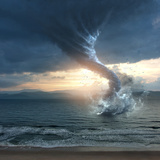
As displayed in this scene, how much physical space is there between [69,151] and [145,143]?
39.1 feet

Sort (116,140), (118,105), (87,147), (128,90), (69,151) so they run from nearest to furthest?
(69,151)
(87,147)
(116,140)
(128,90)
(118,105)

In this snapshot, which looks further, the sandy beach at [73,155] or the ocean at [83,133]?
the ocean at [83,133]

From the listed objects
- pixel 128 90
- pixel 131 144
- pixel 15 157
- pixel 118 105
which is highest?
pixel 128 90

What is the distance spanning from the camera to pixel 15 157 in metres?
15.5

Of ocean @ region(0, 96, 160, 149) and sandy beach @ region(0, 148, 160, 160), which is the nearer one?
sandy beach @ region(0, 148, 160, 160)

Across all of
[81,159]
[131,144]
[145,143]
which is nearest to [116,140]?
[131,144]

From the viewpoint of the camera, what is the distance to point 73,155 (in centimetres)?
1627

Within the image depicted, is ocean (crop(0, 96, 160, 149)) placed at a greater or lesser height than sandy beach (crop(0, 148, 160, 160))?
greater

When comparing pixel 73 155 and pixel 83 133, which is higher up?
pixel 83 133

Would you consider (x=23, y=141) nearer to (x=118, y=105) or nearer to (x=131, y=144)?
(x=131, y=144)

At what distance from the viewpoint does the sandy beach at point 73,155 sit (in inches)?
608

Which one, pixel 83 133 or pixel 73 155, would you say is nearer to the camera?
pixel 73 155

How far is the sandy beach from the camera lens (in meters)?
15.4

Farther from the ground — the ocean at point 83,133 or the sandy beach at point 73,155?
the ocean at point 83,133
